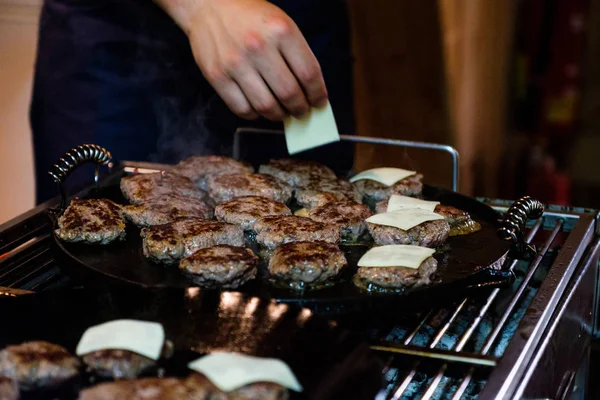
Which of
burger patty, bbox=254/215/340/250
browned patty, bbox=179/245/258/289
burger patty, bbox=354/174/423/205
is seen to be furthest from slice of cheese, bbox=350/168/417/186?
browned patty, bbox=179/245/258/289

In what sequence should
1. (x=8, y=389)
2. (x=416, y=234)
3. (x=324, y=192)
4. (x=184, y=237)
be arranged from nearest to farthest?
(x=8, y=389) → (x=184, y=237) → (x=416, y=234) → (x=324, y=192)

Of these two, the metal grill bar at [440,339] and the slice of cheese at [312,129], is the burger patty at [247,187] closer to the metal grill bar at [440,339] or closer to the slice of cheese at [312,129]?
the slice of cheese at [312,129]

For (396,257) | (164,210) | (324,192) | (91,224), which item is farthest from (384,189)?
(91,224)

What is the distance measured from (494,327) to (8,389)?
135 centimetres

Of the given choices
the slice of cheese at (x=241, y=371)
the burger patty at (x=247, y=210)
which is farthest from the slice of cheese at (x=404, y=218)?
the slice of cheese at (x=241, y=371)

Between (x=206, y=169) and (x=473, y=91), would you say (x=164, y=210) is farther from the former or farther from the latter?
(x=473, y=91)

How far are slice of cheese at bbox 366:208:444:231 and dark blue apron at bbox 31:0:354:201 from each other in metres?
1.37

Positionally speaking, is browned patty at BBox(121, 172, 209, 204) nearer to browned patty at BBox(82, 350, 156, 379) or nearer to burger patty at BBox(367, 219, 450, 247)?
burger patty at BBox(367, 219, 450, 247)

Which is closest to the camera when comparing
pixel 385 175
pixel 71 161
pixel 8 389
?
pixel 8 389

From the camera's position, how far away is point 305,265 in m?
1.94

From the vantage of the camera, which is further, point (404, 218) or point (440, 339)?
point (404, 218)

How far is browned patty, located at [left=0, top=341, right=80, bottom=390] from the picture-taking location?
143 cm

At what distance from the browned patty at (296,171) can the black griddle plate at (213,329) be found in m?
1.21

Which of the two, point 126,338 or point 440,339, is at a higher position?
point 126,338
